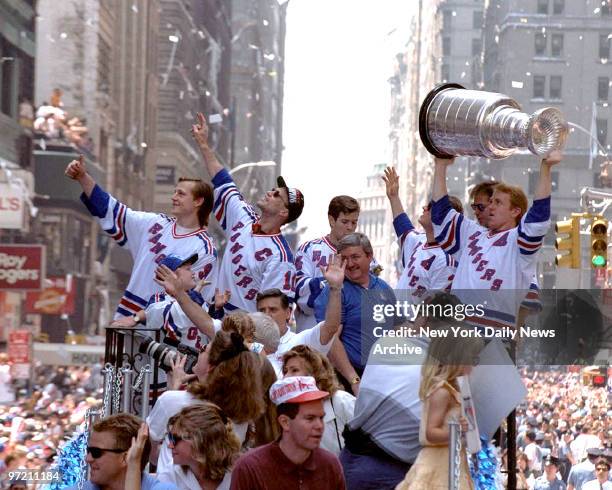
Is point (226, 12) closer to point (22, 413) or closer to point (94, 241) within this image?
point (94, 241)

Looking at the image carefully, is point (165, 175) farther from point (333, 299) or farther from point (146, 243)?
point (333, 299)

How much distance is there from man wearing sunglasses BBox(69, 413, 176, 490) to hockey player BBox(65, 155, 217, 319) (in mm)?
3651

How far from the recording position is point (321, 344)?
308 inches

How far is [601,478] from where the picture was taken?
307 inches

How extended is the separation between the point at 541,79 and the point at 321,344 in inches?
3157

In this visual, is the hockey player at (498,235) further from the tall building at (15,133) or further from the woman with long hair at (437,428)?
the tall building at (15,133)

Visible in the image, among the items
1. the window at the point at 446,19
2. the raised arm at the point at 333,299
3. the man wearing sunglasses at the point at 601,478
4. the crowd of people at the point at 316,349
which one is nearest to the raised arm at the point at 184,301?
the crowd of people at the point at 316,349

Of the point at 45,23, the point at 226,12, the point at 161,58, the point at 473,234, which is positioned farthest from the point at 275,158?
the point at 473,234

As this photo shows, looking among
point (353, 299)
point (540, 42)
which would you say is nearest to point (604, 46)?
point (540, 42)

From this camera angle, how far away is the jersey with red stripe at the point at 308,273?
972 cm

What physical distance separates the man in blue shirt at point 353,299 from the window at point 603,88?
253 feet

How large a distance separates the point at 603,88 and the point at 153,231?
3068 inches

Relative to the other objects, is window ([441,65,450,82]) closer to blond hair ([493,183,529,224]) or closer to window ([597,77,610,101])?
window ([597,77,610,101])

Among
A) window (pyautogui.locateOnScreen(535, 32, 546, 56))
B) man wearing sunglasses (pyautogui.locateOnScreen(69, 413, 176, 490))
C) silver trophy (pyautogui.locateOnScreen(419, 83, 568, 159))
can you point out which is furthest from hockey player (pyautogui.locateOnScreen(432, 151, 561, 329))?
window (pyautogui.locateOnScreen(535, 32, 546, 56))
